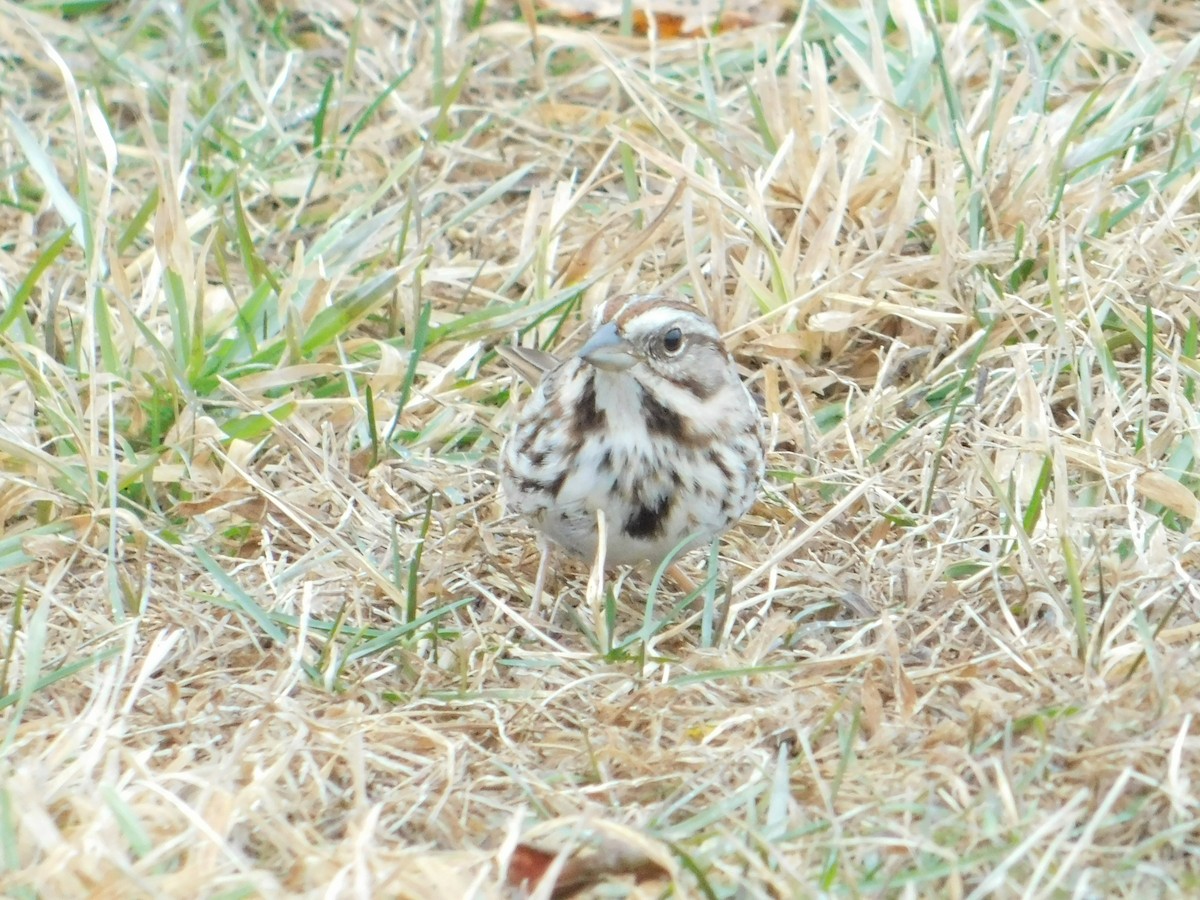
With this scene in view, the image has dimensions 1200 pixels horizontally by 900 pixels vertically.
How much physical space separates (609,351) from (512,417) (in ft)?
3.42

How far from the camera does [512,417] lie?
4668 mm

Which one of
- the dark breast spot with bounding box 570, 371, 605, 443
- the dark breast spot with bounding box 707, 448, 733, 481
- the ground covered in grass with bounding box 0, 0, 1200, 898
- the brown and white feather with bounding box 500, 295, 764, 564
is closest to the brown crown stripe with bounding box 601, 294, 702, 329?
the brown and white feather with bounding box 500, 295, 764, 564

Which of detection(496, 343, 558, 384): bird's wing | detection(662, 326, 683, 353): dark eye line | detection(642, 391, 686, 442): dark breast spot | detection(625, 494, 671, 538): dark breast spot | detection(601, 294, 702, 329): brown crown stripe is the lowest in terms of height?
detection(496, 343, 558, 384): bird's wing

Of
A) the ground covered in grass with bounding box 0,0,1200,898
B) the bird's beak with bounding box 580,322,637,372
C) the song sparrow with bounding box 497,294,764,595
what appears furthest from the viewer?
the song sparrow with bounding box 497,294,764,595

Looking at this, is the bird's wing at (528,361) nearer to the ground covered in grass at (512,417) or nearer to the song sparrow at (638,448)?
the ground covered in grass at (512,417)

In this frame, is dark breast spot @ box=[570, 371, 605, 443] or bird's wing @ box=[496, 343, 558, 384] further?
bird's wing @ box=[496, 343, 558, 384]

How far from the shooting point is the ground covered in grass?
3.04m

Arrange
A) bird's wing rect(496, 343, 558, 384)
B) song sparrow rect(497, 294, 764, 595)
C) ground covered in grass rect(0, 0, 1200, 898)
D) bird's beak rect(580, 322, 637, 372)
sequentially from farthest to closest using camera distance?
1. bird's wing rect(496, 343, 558, 384)
2. song sparrow rect(497, 294, 764, 595)
3. bird's beak rect(580, 322, 637, 372)
4. ground covered in grass rect(0, 0, 1200, 898)

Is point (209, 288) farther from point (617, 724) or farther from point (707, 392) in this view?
point (617, 724)

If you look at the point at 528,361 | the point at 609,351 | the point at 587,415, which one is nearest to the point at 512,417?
the point at 528,361

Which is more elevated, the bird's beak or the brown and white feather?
the bird's beak

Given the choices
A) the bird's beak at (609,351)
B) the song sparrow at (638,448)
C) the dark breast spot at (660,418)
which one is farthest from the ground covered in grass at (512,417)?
the bird's beak at (609,351)

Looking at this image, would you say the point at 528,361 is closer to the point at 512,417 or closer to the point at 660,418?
the point at 512,417

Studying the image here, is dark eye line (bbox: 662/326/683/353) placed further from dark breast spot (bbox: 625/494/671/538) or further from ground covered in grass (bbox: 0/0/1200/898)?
ground covered in grass (bbox: 0/0/1200/898)
